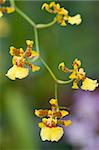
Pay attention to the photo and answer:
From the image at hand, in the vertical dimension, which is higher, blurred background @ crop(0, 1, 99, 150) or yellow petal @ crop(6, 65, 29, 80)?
yellow petal @ crop(6, 65, 29, 80)

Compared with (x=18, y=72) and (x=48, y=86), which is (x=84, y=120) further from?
(x=18, y=72)

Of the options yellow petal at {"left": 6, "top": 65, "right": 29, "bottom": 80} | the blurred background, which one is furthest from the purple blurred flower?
yellow petal at {"left": 6, "top": 65, "right": 29, "bottom": 80}

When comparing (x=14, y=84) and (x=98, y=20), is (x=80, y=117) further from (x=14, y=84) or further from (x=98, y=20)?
(x=98, y=20)

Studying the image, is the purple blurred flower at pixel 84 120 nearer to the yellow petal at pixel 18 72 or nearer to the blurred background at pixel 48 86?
the blurred background at pixel 48 86

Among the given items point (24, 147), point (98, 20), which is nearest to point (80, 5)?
point (98, 20)

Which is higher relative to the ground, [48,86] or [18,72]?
[18,72]

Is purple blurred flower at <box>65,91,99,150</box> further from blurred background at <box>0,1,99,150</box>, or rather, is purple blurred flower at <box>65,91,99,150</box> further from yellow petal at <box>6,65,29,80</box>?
yellow petal at <box>6,65,29,80</box>

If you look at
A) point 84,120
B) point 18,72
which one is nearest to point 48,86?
point 84,120

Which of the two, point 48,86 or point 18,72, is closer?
point 18,72
